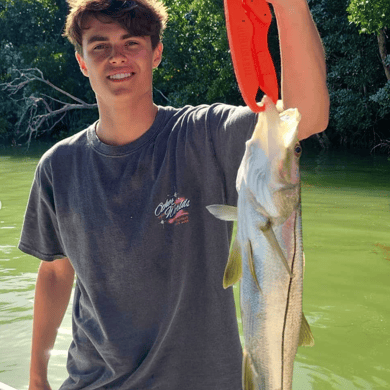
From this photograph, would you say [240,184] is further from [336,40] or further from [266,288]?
[336,40]

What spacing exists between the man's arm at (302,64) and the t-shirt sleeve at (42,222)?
107cm

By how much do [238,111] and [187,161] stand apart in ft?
0.89

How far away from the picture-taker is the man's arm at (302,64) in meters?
1.53

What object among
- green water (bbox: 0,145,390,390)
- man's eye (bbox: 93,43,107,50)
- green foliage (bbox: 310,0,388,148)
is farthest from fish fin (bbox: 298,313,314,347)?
green foliage (bbox: 310,0,388,148)

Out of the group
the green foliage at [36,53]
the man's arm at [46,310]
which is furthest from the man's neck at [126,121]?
the green foliage at [36,53]

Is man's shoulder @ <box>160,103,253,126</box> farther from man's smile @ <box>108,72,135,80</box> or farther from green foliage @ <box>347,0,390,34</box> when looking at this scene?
green foliage @ <box>347,0,390,34</box>

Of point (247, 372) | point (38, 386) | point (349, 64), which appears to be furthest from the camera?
point (349, 64)

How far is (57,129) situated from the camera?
115 feet

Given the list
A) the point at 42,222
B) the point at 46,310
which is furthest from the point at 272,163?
the point at 46,310

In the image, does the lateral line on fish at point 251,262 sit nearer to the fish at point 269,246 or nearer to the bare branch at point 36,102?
the fish at point 269,246

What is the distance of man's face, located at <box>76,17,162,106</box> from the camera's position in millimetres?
2069

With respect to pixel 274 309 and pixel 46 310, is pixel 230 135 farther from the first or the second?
pixel 46 310

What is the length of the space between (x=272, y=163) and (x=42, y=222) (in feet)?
4.07

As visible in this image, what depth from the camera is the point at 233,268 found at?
4.58ft
